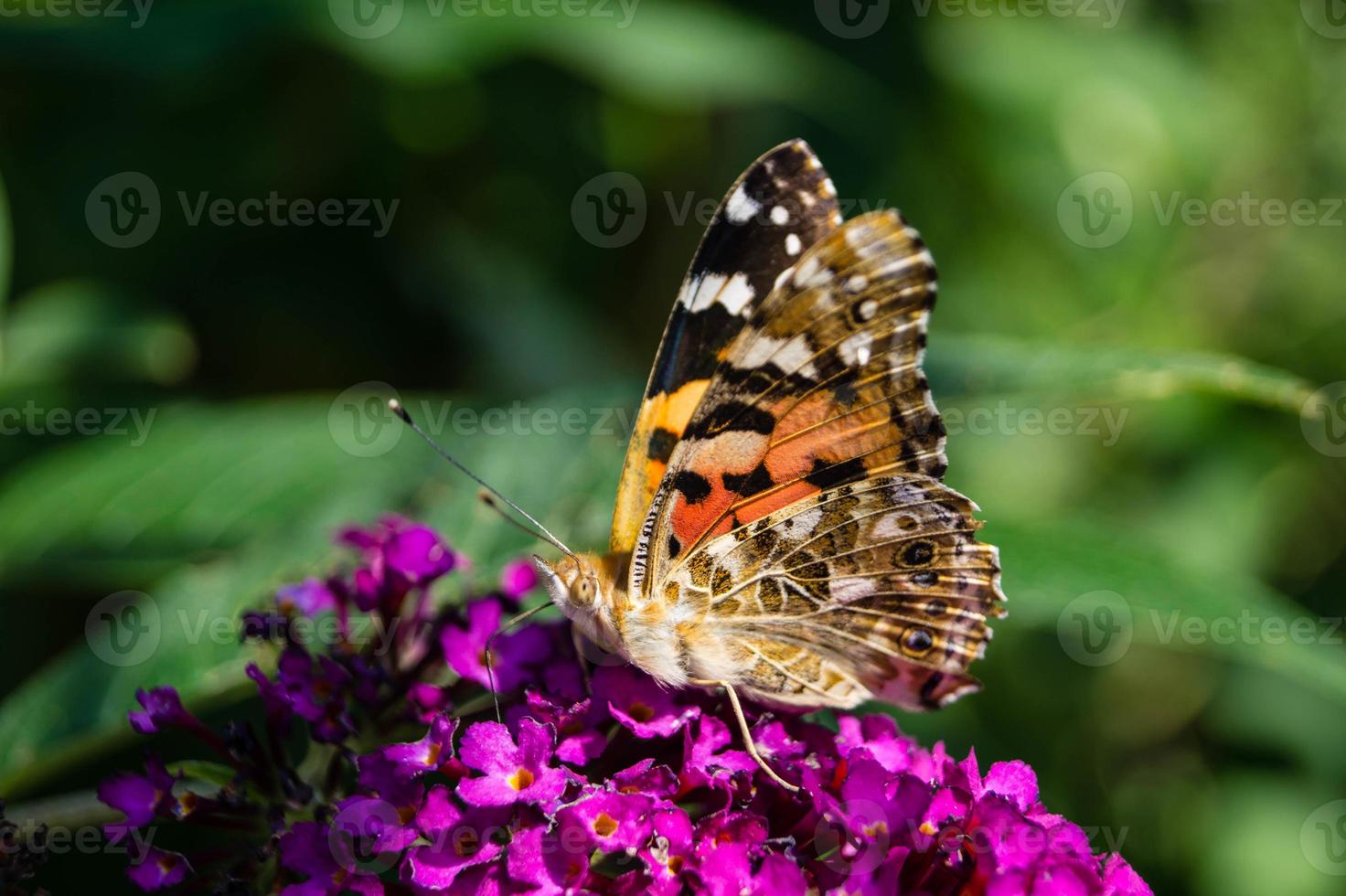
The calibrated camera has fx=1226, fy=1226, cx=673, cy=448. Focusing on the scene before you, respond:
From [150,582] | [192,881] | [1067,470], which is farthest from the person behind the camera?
[1067,470]

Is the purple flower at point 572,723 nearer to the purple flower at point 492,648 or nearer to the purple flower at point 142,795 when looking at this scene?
the purple flower at point 492,648

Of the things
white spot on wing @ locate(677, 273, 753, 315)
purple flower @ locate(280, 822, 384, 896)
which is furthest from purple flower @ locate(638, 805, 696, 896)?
white spot on wing @ locate(677, 273, 753, 315)

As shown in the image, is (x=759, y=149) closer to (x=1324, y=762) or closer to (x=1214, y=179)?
(x=1214, y=179)

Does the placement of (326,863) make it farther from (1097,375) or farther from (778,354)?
(1097,375)

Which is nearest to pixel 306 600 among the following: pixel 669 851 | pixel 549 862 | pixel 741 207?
pixel 549 862

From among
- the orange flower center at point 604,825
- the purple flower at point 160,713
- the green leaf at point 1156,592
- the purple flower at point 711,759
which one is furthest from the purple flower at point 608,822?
the green leaf at point 1156,592

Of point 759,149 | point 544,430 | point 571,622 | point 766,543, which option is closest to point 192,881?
point 571,622

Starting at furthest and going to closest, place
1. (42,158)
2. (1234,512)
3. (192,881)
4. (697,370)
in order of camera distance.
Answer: (1234,512), (42,158), (697,370), (192,881)

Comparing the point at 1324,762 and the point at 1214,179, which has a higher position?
the point at 1214,179
